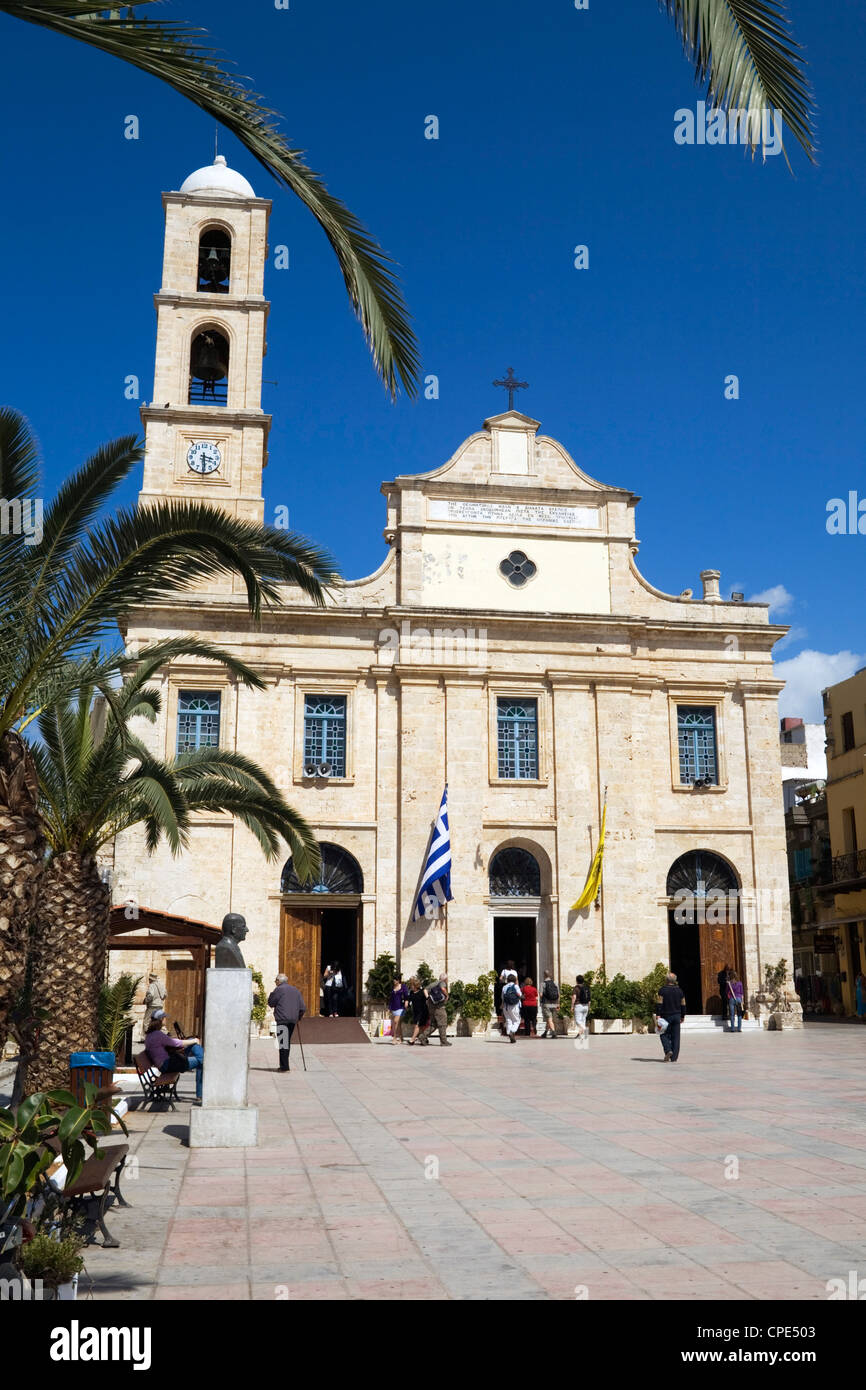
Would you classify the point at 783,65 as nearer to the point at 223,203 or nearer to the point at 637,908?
the point at 637,908

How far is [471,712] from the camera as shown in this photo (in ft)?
89.5

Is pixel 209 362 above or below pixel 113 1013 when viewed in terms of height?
above

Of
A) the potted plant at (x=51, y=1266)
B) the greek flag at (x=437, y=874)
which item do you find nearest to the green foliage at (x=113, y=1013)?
the potted plant at (x=51, y=1266)

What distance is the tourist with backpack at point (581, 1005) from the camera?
78.2ft

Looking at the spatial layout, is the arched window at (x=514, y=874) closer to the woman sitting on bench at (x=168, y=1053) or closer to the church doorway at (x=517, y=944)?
the church doorway at (x=517, y=944)

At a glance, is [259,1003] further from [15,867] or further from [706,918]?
[15,867]

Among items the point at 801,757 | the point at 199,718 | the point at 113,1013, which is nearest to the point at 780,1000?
the point at 199,718

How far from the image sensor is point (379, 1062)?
758 inches

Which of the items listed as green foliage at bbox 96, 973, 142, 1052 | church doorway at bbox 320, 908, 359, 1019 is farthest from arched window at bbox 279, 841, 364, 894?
green foliage at bbox 96, 973, 142, 1052

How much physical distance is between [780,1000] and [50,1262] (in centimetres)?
2348

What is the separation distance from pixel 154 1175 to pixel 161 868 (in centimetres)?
1629

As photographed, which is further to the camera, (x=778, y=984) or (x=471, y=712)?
(x=471, y=712)

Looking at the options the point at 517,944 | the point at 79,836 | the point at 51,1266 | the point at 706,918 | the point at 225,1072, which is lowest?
the point at 51,1266
